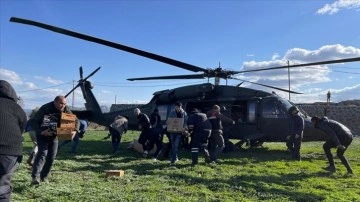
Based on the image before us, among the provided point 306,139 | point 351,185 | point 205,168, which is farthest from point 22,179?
point 306,139

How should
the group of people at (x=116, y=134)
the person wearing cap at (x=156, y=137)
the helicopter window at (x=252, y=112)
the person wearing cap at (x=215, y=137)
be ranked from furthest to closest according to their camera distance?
the helicopter window at (x=252, y=112)
the person wearing cap at (x=156, y=137)
the person wearing cap at (x=215, y=137)
the group of people at (x=116, y=134)

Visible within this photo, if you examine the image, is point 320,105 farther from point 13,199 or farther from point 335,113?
point 13,199

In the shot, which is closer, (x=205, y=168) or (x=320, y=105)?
(x=205, y=168)

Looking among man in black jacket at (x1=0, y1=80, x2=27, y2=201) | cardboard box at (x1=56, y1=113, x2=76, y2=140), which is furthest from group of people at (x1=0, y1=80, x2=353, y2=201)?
cardboard box at (x1=56, y1=113, x2=76, y2=140)

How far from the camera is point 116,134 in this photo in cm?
1353

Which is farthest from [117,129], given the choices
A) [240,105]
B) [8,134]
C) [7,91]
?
[8,134]

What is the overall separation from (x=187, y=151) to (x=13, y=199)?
8.86m

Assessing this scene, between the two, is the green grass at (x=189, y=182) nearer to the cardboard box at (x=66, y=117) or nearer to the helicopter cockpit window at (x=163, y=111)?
the cardboard box at (x=66, y=117)

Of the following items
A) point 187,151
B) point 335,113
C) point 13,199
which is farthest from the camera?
point 335,113

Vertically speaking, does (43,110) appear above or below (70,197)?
above

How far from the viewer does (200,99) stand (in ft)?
48.7

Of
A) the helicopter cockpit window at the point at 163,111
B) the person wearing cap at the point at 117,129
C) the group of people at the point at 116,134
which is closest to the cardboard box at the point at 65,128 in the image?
the group of people at the point at 116,134

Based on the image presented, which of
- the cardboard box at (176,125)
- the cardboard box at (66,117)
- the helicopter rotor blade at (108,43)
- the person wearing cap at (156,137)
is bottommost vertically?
the person wearing cap at (156,137)

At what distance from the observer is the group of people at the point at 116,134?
441cm
